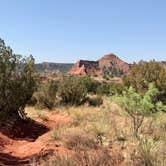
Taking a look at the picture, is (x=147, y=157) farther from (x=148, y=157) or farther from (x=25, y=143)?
(x=25, y=143)

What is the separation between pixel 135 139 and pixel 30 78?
555 centimetres

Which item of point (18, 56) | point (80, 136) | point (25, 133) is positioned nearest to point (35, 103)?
point (25, 133)

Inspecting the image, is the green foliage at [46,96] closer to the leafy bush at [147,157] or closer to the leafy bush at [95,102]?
the leafy bush at [95,102]

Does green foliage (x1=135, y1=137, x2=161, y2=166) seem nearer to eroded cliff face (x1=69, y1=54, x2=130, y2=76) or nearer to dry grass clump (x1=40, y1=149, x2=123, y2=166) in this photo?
dry grass clump (x1=40, y1=149, x2=123, y2=166)

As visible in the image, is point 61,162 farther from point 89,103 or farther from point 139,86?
point 89,103

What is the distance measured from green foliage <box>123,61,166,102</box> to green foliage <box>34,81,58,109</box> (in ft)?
15.5

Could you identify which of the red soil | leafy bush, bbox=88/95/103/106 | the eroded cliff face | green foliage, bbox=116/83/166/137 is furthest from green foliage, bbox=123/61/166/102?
the eroded cliff face

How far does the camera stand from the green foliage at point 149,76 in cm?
2076

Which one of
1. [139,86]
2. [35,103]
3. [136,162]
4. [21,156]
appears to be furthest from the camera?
[35,103]

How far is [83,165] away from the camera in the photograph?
791cm

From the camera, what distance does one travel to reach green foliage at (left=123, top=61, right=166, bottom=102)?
68.1ft

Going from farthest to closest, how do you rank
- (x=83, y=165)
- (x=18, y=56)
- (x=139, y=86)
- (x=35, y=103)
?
(x=35, y=103), (x=139, y=86), (x=18, y=56), (x=83, y=165)

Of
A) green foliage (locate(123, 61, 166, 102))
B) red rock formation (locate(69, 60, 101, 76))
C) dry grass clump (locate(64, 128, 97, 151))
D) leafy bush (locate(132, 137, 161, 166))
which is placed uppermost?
red rock formation (locate(69, 60, 101, 76))

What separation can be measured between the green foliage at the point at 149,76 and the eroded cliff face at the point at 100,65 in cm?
9958
